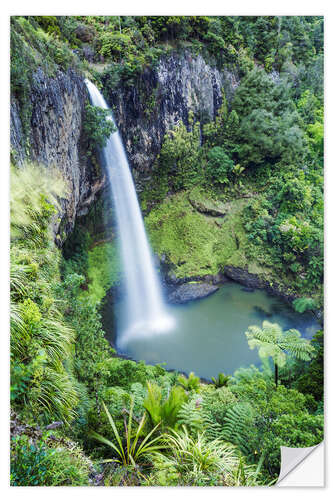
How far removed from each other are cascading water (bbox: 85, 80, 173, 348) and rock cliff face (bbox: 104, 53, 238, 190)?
1.12 ft

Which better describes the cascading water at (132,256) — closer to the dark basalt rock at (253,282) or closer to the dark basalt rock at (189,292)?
the dark basalt rock at (189,292)

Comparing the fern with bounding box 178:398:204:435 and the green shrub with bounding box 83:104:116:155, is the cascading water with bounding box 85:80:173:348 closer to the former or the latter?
the green shrub with bounding box 83:104:116:155

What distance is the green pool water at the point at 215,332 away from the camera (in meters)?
3.99

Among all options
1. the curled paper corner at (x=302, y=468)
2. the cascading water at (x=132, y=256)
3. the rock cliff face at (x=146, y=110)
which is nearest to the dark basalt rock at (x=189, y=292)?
the cascading water at (x=132, y=256)

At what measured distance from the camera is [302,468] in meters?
2.32

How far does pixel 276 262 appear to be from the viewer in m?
4.81

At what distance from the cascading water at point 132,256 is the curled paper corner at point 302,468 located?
264cm

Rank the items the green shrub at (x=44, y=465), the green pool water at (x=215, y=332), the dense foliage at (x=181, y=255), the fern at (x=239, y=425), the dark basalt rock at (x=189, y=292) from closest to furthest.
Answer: the green shrub at (x=44, y=465) → the dense foliage at (x=181, y=255) → the fern at (x=239, y=425) → the green pool water at (x=215, y=332) → the dark basalt rock at (x=189, y=292)

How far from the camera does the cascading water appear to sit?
4.83m

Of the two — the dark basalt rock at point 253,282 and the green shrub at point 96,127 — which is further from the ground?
the green shrub at point 96,127

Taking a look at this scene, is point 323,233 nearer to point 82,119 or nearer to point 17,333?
point 17,333
